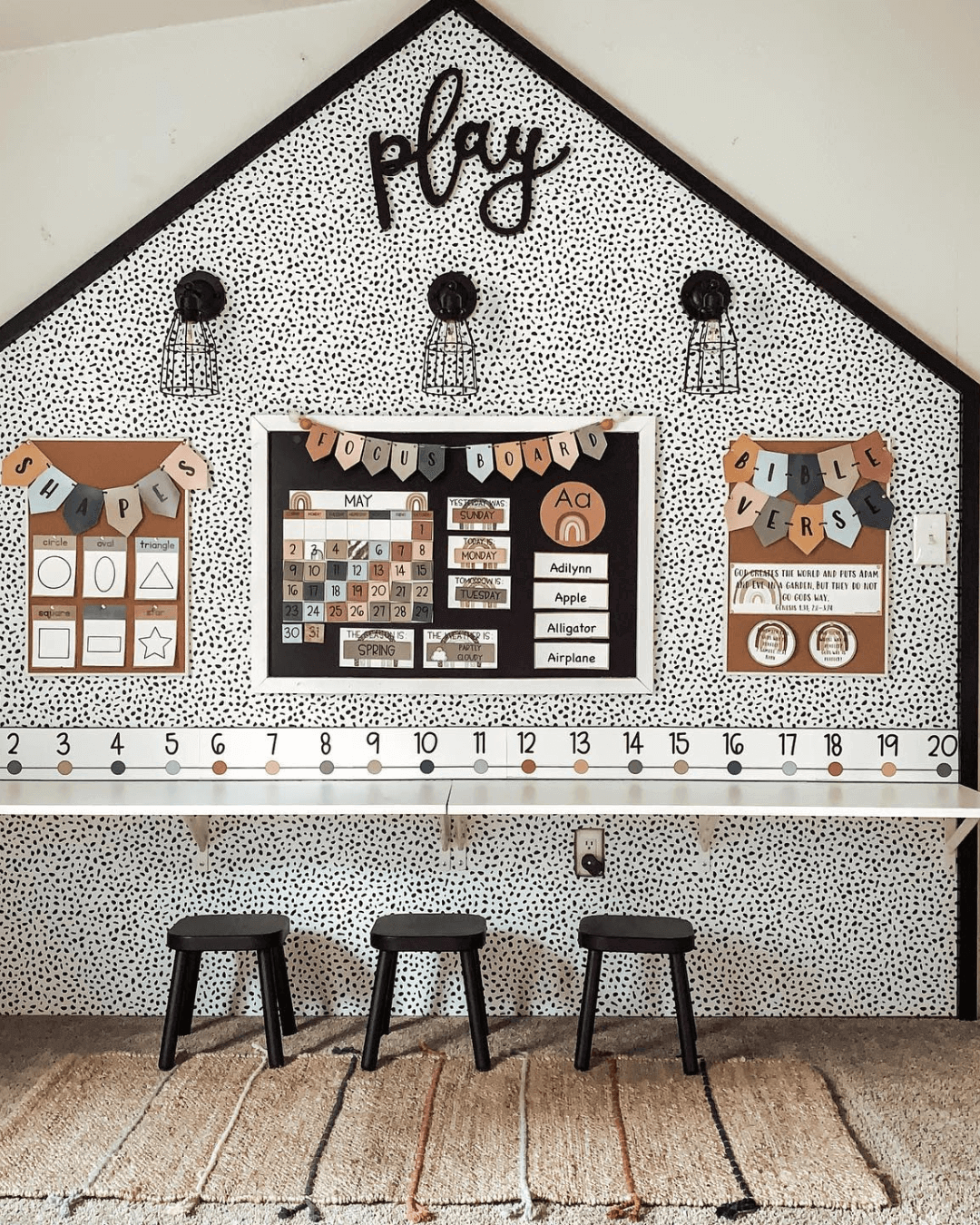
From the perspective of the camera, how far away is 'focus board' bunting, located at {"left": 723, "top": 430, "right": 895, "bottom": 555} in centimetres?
306

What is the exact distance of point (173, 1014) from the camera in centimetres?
278

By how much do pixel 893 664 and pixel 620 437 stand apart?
3.40ft

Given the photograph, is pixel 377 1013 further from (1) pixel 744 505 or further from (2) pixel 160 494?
(1) pixel 744 505

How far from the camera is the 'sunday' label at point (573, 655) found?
Result: 3.09 metres

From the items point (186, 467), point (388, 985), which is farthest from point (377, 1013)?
point (186, 467)

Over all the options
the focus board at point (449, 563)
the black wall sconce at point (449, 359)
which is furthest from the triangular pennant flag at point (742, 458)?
the black wall sconce at point (449, 359)

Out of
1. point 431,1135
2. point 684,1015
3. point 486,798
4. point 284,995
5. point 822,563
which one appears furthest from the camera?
point 822,563

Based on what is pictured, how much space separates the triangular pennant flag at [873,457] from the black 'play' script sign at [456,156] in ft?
3.84

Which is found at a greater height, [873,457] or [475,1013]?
[873,457]

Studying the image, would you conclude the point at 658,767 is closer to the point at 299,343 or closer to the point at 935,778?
the point at 935,778

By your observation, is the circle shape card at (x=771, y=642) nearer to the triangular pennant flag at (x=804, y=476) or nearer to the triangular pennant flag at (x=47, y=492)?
the triangular pennant flag at (x=804, y=476)

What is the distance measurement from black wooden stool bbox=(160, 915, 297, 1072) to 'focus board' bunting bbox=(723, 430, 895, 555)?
5.70 ft

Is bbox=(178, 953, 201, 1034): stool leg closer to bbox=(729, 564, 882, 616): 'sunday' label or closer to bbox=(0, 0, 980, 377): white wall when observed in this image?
bbox=(729, 564, 882, 616): 'sunday' label

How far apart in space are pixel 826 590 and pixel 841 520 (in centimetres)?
21
